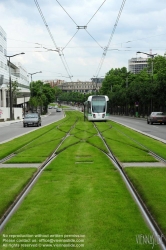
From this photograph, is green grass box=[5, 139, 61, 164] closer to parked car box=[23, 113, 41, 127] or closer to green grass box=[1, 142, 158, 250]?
green grass box=[1, 142, 158, 250]

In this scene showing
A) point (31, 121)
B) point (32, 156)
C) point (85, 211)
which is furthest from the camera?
Result: point (31, 121)

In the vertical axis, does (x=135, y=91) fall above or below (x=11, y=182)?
above

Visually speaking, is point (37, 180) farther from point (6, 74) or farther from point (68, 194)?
point (6, 74)

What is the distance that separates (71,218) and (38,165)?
24.1 ft

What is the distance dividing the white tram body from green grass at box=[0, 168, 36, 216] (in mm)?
38757

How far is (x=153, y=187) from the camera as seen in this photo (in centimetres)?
1007

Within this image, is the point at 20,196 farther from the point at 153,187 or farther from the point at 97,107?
the point at 97,107

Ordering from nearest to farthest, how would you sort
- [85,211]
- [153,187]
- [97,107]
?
[85,211], [153,187], [97,107]

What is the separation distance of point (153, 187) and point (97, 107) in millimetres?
42431

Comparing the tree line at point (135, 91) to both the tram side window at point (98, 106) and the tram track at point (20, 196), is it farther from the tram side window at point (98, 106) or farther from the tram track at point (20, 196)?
the tram track at point (20, 196)

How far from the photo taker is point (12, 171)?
1308 centimetres

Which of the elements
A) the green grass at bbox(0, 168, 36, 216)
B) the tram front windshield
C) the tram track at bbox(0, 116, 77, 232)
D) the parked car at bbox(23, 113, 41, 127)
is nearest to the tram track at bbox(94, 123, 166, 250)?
the tram track at bbox(0, 116, 77, 232)

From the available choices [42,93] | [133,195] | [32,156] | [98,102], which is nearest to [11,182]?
[133,195]

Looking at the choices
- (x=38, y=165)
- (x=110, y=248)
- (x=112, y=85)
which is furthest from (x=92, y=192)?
(x=112, y=85)
